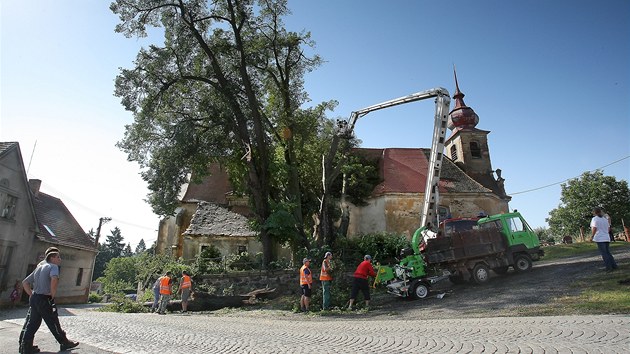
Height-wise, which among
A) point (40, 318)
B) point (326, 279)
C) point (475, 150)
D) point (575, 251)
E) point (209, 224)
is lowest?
point (40, 318)

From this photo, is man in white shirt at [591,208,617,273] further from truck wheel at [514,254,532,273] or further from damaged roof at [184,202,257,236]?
damaged roof at [184,202,257,236]

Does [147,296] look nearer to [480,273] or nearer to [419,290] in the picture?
[419,290]

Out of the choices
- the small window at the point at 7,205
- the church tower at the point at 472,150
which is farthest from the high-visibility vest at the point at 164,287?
the church tower at the point at 472,150

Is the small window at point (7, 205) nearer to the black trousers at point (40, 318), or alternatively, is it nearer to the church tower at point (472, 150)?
the black trousers at point (40, 318)

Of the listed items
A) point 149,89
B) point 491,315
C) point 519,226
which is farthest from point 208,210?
point 491,315

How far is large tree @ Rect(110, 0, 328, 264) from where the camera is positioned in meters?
18.8

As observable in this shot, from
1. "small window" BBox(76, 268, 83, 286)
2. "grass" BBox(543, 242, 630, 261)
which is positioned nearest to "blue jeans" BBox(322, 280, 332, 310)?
"grass" BBox(543, 242, 630, 261)

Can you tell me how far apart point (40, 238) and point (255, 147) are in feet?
43.9

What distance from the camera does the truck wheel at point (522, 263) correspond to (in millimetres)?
13922

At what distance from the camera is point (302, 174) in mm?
22719

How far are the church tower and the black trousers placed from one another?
104ft

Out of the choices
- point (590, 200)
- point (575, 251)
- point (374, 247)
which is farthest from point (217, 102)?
point (590, 200)

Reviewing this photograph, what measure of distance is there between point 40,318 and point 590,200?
60965 mm

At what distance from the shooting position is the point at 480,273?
13.3 m
